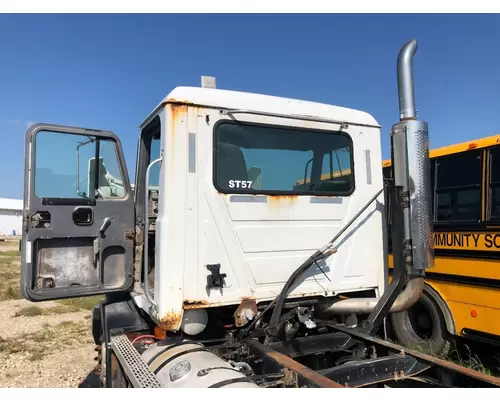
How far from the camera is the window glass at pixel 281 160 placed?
3.33m

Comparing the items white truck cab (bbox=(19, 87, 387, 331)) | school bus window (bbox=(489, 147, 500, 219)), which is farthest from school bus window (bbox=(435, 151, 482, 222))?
white truck cab (bbox=(19, 87, 387, 331))

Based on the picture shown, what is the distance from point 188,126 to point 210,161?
12.2 inches

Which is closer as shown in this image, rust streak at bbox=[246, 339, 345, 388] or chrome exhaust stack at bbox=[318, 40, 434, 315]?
rust streak at bbox=[246, 339, 345, 388]

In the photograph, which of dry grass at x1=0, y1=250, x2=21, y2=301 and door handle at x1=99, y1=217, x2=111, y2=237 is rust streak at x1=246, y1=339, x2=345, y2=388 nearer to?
door handle at x1=99, y1=217, x2=111, y2=237

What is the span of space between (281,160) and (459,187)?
130 inches

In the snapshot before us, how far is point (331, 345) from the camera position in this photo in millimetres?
3447

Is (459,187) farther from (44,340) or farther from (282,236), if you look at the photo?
(44,340)

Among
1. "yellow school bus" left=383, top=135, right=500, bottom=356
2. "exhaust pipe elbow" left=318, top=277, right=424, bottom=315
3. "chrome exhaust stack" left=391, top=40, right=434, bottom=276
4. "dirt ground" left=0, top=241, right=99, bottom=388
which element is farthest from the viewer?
"dirt ground" left=0, top=241, right=99, bottom=388

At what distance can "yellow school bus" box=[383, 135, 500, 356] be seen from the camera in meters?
5.10

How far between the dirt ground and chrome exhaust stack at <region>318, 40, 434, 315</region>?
4.27 metres

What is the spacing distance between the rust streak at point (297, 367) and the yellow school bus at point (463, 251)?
336cm

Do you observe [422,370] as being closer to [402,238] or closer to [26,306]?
[402,238]

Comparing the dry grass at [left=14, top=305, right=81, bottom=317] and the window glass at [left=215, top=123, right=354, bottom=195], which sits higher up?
the window glass at [left=215, top=123, right=354, bottom=195]

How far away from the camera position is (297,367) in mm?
2641
